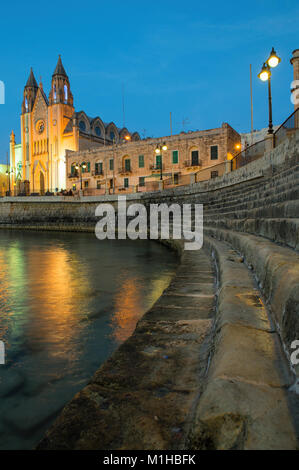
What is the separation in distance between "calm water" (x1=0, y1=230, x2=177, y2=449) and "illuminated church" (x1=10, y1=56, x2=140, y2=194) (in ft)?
135

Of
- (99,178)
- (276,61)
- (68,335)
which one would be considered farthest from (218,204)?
(99,178)

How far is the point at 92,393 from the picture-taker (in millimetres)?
1810

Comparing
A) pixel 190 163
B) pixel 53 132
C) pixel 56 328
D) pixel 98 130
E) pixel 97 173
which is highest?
pixel 98 130

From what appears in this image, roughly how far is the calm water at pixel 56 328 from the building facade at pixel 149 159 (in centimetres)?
2008

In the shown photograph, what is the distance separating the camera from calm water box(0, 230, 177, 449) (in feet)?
8.18

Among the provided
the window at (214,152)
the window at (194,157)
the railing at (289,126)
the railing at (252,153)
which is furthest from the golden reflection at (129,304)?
the window at (194,157)

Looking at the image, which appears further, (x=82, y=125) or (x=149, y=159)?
(x=82, y=125)

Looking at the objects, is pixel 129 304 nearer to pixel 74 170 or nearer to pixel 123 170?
pixel 123 170

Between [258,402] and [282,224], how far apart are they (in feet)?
10.0

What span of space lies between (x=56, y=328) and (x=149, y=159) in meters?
35.7

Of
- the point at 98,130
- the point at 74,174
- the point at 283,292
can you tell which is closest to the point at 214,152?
the point at 74,174

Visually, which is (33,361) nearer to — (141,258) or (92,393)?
(92,393)

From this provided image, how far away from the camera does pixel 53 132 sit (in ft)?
166

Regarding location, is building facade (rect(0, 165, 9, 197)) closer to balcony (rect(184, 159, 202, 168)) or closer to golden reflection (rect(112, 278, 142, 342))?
balcony (rect(184, 159, 202, 168))
